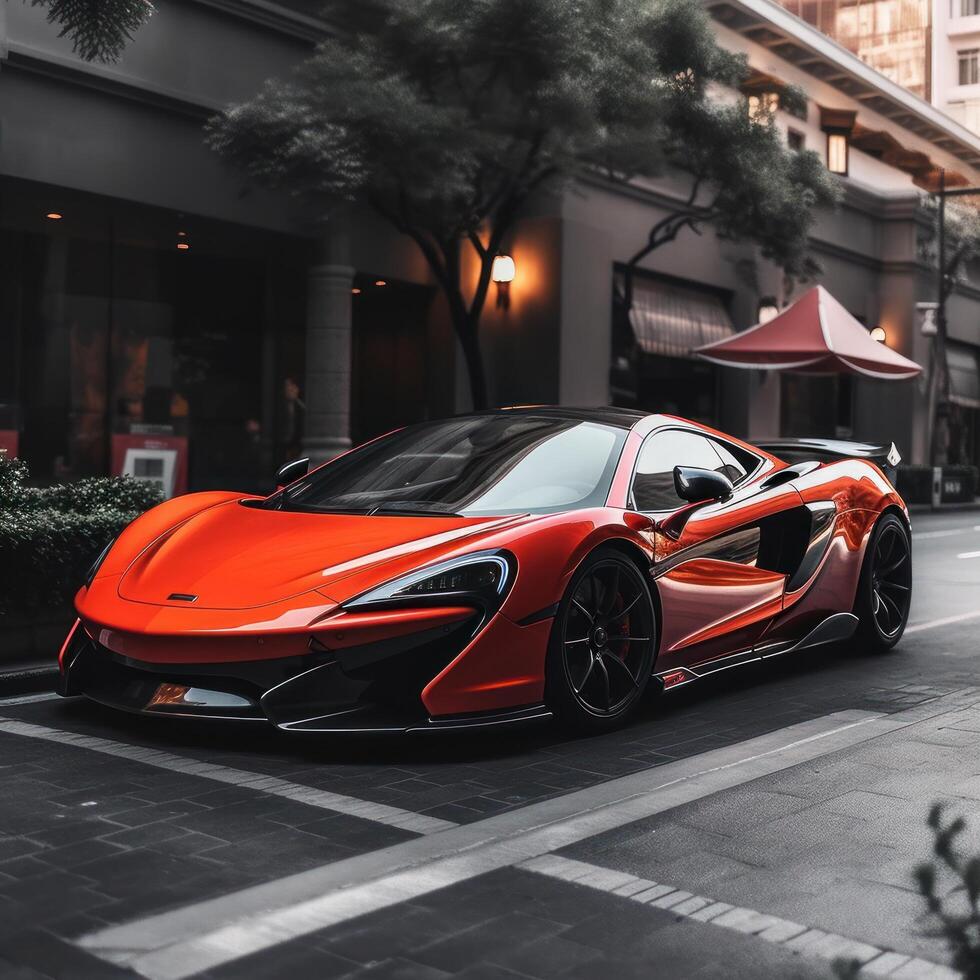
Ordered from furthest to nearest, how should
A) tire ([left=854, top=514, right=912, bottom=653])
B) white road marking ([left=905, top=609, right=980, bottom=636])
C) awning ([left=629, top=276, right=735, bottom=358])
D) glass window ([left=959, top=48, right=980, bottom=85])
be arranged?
glass window ([left=959, top=48, right=980, bottom=85])
awning ([left=629, top=276, right=735, bottom=358])
white road marking ([left=905, top=609, right=980, bottom=636])
tire ([left=854, top=514, right=912, bottom=653])

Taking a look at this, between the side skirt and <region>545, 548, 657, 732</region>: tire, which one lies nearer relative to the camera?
<region>545, 548, 657, 732</region>: tire

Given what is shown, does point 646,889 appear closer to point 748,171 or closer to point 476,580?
point 476,580

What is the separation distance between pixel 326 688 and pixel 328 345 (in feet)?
43.0

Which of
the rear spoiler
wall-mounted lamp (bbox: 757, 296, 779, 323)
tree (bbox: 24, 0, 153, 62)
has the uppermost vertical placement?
wall-mounted lamp (bbox: 757, 296, 779, 323)

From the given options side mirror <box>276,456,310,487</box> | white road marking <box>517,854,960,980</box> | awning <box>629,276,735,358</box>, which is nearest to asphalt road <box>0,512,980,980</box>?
white road marking <box>517,854,960,980</box>

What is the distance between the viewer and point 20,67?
549 inches

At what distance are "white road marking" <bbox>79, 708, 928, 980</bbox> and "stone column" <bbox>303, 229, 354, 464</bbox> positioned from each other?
1257cm

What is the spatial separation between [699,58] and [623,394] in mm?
6578

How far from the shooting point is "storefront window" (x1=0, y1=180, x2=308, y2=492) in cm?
1485

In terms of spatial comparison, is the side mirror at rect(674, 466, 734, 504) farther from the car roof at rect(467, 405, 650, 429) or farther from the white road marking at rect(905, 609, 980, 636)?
the white road marking at rect(905, 609, 980, 636)

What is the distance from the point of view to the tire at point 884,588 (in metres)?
7.33

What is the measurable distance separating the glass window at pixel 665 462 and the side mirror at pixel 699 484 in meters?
0.16

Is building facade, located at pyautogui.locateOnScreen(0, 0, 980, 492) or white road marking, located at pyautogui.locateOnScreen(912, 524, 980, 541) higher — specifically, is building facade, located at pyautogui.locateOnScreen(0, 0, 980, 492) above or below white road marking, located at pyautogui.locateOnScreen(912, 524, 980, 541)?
above

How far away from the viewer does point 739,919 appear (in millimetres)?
3303
